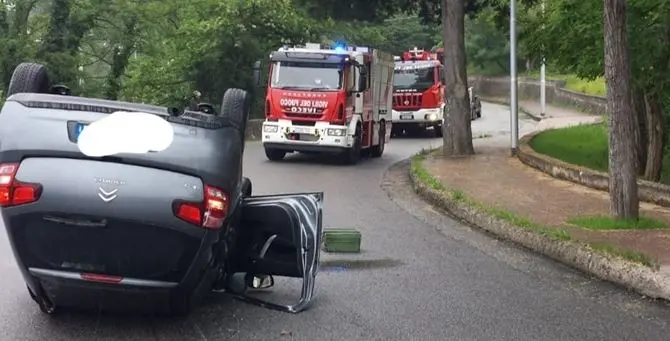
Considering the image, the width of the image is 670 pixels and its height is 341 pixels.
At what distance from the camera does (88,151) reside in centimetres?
552

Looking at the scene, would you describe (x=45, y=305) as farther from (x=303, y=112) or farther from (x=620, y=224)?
(x=303, y=112)

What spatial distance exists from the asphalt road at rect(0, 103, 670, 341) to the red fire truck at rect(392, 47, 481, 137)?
2052 centimetres

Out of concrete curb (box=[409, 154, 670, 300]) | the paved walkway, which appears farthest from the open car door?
the paved walkway

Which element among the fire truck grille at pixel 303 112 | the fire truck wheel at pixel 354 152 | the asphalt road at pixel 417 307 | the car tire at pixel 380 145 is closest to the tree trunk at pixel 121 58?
the car tire at pixel 380 145

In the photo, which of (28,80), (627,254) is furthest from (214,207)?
(627,254)

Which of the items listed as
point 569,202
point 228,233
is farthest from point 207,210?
point 569,202

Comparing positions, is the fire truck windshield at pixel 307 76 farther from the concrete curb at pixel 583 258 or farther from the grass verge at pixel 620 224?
the grass verge at pixel 620 224

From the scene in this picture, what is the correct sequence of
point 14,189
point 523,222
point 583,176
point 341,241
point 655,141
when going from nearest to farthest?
point 14,189 → point 341,241 → point 523,222 → point 583,176 → point 655,141

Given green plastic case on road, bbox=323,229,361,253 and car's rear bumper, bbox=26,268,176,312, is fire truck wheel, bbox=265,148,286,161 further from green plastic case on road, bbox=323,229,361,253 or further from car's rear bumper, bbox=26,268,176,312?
car's rear bumper, bbox=26,268,176,312

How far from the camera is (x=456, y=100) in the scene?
65.3 feet

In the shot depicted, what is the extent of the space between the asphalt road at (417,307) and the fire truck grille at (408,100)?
2058 centimetres

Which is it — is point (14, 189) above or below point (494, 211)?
above

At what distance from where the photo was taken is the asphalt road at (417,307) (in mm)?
6234

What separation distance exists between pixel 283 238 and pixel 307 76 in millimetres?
13937
